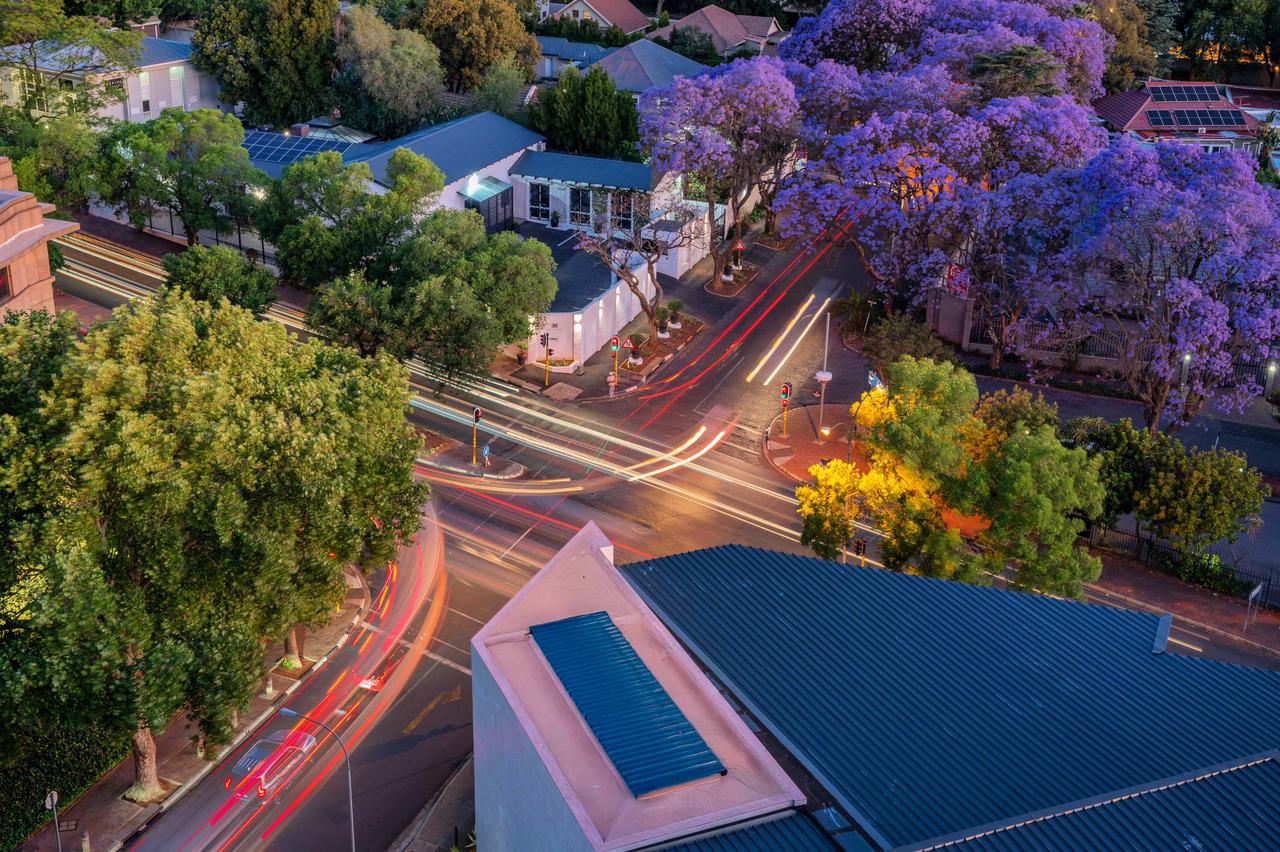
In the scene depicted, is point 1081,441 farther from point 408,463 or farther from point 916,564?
point 408,463

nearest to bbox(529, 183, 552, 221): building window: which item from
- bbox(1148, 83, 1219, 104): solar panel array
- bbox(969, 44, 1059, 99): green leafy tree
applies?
bbox(969, 44, 1059, 99): green leafy tree

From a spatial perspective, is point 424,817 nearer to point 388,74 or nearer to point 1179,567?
point 1179,567

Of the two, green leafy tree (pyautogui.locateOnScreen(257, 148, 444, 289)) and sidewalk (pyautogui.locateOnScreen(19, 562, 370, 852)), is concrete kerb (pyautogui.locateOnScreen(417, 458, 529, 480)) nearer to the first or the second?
green leafy tree (pyautogui.locateOnScreen(257, 148, 444, 289))

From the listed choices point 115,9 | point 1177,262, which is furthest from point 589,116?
point 115,9

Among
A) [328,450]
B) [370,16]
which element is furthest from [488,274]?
[370,16]

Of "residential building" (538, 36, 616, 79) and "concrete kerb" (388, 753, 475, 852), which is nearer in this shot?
"concrete kerb" (388, 753, 475, 852)

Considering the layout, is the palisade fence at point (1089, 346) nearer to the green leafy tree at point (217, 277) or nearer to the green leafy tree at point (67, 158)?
the green leafy tree at point (217, 277)
